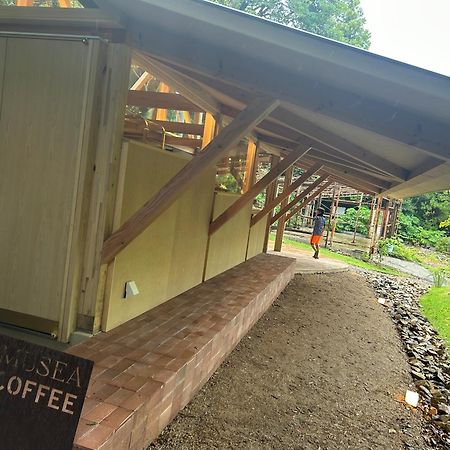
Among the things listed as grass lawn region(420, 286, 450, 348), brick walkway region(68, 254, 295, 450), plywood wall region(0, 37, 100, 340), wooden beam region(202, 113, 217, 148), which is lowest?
grass lawn region(420, 286, 450, 348)

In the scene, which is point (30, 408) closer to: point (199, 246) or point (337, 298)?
point (199, 246)

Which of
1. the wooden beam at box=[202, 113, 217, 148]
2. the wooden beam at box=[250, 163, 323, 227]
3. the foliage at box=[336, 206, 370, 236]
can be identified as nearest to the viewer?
the wooden beam at box=[202, 113, 217, 148]

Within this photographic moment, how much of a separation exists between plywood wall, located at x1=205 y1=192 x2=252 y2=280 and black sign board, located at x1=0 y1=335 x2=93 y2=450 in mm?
3915

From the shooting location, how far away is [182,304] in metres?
4.41

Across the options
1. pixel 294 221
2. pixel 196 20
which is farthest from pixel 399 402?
pixel 294 221

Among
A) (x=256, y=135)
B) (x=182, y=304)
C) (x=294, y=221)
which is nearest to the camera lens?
(x=182, y=304)

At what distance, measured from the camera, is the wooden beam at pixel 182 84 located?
3.98m

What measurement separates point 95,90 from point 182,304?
246cm

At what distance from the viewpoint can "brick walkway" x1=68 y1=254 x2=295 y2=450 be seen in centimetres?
219

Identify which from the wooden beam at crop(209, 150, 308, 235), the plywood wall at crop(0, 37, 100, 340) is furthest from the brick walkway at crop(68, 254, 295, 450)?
the wooden beam at crop(209, 150, 308, 235)

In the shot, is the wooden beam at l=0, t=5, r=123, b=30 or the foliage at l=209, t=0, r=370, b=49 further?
the foliage at l=209, t=0, r=370, b=49

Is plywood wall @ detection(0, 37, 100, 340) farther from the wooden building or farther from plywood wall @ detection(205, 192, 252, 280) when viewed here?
plywood wall @ detection(205, 192, 252, 280)

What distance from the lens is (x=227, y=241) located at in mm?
6703

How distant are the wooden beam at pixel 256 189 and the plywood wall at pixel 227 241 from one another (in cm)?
20
